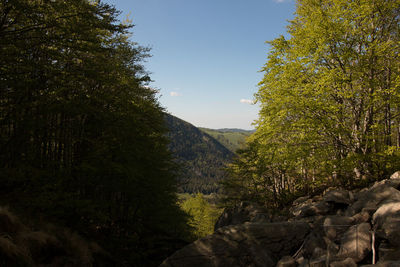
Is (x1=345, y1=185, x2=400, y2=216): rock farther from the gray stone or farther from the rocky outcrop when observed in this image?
the gray stone

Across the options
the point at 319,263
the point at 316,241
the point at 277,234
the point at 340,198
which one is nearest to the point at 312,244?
the point at 316,241

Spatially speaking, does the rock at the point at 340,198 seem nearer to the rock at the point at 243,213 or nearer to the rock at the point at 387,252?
the rock at the point at 387,252

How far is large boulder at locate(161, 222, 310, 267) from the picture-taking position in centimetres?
739

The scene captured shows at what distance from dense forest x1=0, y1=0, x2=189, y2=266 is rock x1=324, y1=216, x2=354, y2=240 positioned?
9.03 metres

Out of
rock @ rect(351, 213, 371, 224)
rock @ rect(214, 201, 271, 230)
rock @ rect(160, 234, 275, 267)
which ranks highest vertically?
rock @ rect(351, 213, 371, 224)

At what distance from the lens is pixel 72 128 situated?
1195 centimetres

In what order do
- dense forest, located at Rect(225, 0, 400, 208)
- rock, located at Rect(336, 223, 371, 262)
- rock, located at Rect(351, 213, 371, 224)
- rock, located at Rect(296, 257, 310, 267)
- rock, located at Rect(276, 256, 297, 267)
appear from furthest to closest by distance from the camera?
1. dense forest, located at Rect(225, 0, 400, 208)
2. rock, located at Rect(351, 213, 371, 224)
3. rock, located at Rect(276, 256, 297, 267)
4. rock, located at Rect(296, 257, 310, 267)
5. rock, located at Rect(336, 223, 371, 262)

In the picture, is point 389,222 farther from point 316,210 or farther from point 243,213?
point 243,213

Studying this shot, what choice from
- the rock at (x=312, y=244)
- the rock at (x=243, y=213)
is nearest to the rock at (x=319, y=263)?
the rock at (x=312, y=244)

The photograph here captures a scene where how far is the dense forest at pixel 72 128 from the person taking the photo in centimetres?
923

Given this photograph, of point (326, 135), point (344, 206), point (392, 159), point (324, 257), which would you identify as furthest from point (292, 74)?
point (324, 257)

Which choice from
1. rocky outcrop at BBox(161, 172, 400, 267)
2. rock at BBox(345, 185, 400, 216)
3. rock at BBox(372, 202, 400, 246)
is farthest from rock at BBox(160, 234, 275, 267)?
rock at BBox(345, 185, 400, 216)

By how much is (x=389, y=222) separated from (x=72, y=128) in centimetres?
1375

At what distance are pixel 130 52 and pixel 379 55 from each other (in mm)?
16239
